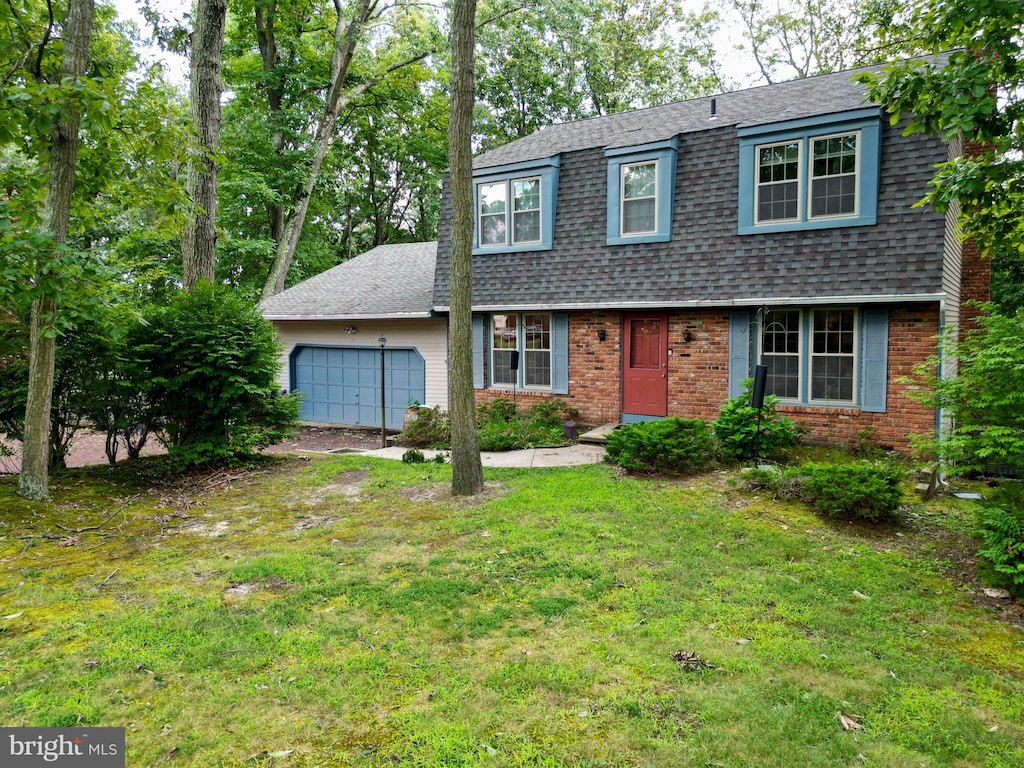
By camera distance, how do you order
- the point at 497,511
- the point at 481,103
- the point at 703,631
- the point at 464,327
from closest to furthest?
the point at 703,631
the point at 497,511
the point at 464,327
the point at 481,103

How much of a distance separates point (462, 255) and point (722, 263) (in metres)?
5.11

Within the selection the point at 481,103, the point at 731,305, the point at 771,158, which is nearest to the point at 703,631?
the point at 731,305

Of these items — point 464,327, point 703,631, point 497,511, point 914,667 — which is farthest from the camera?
point 464,327

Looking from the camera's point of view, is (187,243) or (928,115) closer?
(928,115)

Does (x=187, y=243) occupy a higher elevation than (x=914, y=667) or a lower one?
higher

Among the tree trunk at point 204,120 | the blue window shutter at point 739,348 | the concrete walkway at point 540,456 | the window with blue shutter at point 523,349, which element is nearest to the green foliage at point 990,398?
the blue window shutter at point 739,348

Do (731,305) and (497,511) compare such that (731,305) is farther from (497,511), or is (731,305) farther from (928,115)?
(497,511)

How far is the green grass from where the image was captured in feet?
9.70

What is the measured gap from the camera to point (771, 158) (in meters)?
10.1

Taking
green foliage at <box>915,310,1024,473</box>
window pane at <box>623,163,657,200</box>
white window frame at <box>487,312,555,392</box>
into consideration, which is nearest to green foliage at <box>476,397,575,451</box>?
white window frame at <box>487,312,555,392</box>

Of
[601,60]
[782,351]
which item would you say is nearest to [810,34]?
[601,60]

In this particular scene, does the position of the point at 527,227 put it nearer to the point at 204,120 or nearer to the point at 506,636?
the point at 204,120

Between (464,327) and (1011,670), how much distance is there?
573cm

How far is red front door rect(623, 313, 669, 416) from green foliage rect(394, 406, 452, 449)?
3.50 meters
